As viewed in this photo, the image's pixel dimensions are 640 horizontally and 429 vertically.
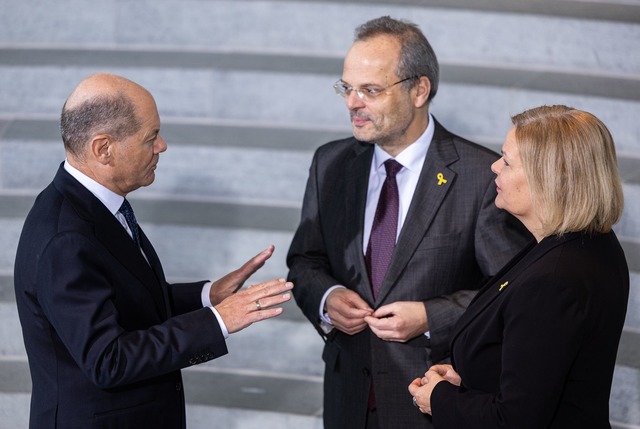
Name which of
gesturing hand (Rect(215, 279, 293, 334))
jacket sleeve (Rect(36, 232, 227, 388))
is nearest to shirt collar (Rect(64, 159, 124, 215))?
jacket sleeve (Rect(36, 232, 227, 388))

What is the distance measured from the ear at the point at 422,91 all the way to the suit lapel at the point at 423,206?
15 cm

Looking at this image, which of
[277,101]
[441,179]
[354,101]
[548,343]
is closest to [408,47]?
[354,101]

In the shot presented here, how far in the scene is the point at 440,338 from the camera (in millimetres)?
2414

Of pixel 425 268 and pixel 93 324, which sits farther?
pixel 425 268

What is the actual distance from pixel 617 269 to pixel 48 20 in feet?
10.7

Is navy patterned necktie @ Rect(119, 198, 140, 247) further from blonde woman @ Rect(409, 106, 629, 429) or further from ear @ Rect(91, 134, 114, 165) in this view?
blonde woman @ Rect(409, 106, 629, 429)

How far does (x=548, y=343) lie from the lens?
1.71 meters

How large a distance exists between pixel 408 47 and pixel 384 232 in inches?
21.5

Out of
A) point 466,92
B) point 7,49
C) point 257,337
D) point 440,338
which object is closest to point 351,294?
point 440,338

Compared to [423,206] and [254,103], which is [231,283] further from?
[254,103]

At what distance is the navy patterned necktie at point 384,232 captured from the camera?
253 cm

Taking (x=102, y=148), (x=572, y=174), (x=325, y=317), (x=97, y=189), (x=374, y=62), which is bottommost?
(x=325, y=317)

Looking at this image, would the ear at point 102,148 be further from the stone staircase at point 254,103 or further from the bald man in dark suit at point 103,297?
the stone staircase at point 254,103

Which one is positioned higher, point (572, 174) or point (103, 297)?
point (572, 174)
